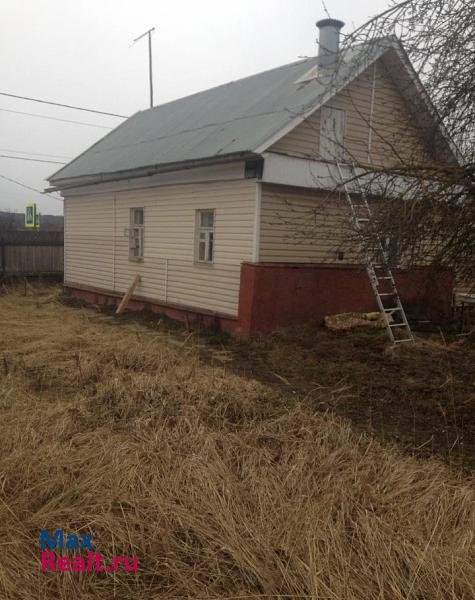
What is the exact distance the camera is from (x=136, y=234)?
12938 mm

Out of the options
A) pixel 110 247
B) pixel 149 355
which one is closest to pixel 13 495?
pixel 149 355

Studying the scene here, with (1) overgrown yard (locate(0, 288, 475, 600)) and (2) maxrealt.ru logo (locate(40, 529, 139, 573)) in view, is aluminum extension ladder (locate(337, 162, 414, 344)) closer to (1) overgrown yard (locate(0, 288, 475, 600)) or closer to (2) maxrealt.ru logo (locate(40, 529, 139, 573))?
(1) overgrown yard (locate(0, 288, 475, 600))

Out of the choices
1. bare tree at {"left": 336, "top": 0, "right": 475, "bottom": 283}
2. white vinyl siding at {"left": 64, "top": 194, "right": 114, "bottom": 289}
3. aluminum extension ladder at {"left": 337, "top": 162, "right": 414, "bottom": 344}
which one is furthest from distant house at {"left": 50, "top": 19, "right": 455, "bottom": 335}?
bare tree at {"left": 336, "top": 0, "right": 475, "bottom": 283}

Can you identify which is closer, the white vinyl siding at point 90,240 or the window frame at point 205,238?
the window frame at point 205,238

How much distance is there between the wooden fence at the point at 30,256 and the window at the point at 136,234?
678cm

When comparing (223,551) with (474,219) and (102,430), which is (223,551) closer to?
(102,430)

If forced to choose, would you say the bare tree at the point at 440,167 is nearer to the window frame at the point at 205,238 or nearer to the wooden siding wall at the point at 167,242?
the wooden siding wall at the point at 167,242

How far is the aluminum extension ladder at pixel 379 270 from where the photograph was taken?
557 centimetres

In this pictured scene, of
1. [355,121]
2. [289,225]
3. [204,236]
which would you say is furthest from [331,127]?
[204,236]

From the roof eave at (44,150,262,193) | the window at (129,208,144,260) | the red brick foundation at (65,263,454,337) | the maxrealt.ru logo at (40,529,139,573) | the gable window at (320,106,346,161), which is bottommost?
the maxrealt.ru logo at (40,529,139,573)

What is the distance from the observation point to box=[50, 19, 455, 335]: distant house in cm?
902

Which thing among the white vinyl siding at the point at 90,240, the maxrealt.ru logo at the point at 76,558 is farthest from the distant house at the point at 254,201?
the maxrealt.ru logo at the point at 76,558

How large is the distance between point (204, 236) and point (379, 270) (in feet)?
12.0

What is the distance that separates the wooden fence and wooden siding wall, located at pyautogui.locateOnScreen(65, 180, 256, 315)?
9.55ft
